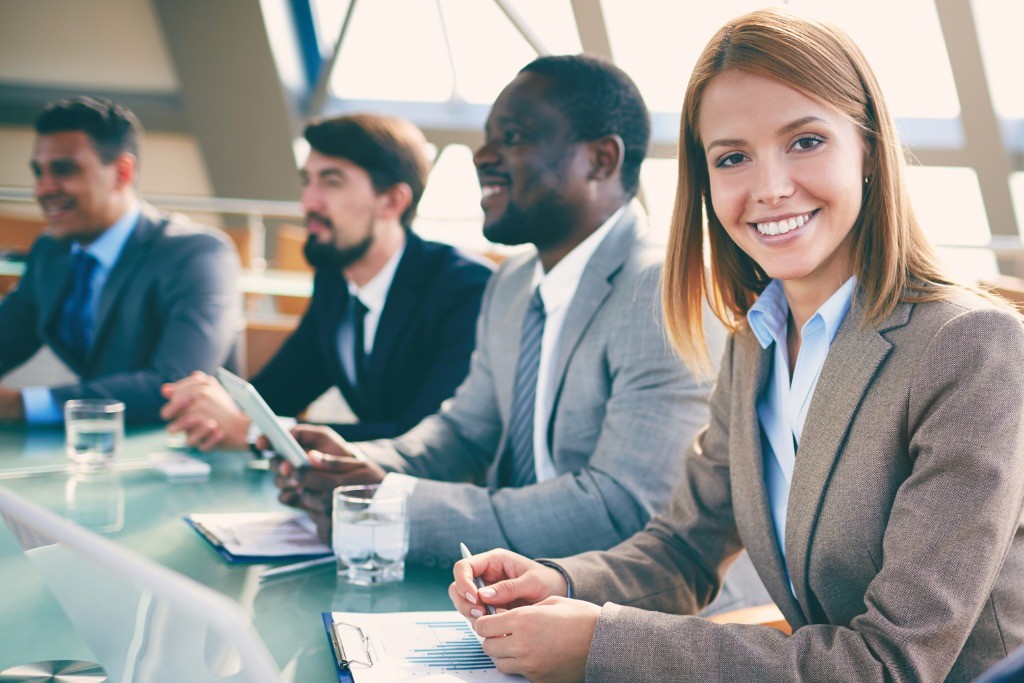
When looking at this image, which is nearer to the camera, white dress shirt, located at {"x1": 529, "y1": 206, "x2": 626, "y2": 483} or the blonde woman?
the blonde woman

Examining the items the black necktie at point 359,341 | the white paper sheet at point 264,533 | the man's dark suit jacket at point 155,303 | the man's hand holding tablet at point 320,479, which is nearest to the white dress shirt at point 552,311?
the man's hand holding tablet at point 320,479

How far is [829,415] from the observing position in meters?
1.11

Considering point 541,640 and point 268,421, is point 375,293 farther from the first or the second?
point 541,640

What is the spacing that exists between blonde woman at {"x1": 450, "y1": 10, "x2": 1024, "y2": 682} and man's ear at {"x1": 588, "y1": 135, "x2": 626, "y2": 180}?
0.69m

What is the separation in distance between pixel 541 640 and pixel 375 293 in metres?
1.91

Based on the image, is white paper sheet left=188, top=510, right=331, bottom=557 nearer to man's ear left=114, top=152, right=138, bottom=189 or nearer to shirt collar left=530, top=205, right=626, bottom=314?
shirt collar left=530, top=205, right=626, bottom=314

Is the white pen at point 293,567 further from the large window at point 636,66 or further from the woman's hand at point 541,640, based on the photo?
the large window at point 636,66

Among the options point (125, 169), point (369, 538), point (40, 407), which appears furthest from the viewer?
point (125, 169)

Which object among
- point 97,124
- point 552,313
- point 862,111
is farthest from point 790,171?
point 97,124

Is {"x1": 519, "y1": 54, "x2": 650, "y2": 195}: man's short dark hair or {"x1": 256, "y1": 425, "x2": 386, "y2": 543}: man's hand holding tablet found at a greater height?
{"x1": 519, "y1": 54, "x2": 650, "y2": 195}: man's short dark hair

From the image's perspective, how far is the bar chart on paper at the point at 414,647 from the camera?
1.05 metres

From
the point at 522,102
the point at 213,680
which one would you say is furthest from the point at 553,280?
the point at 213,680

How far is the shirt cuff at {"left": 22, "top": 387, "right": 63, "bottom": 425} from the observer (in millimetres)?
2371

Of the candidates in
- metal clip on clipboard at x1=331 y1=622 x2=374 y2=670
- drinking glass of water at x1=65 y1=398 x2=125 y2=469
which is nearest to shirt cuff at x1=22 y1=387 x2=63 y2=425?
drinking glass of water at x1=65 y1=398 x2=125 y2=469
